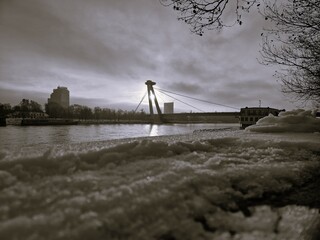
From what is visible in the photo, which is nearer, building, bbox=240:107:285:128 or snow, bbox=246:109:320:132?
snow, bbox=246:109:320:132

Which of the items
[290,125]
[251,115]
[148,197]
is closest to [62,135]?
[290,125]

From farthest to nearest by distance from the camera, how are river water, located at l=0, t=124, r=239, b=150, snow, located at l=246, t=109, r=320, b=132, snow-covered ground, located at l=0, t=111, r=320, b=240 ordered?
river water, located at l=0, t=124, r=239, b=150, snow, located at l=246, t=109, r=320, b=132, snow-covered ground, located at l=0, t=111, r=320, b=240

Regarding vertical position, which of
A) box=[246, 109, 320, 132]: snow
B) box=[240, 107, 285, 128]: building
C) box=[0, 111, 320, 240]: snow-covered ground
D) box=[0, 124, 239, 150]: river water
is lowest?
box=[0, 124, 239, 150]: river water

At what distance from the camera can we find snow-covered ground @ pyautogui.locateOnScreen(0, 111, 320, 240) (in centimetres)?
78

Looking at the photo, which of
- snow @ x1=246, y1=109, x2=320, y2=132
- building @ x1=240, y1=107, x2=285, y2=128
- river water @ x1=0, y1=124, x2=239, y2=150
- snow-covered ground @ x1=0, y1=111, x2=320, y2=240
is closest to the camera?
snow-covered ground @ x1=0, y1=111, x2=320, y2=240

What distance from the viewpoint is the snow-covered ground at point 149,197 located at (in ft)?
2.56

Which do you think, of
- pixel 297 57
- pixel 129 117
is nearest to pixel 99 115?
pixel 129 117

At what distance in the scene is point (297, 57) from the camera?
6496 mm

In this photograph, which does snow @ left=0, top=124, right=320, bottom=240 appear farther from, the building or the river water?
the building

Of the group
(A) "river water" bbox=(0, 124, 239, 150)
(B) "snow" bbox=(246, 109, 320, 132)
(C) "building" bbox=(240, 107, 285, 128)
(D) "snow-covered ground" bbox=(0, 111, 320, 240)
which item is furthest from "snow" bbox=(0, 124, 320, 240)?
(C) "building" bbox=(240, 107, 285, 128)

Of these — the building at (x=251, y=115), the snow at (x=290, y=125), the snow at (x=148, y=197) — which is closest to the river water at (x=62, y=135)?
the snow at (x=148, y=197)

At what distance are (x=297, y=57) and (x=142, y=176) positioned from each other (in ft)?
23.8

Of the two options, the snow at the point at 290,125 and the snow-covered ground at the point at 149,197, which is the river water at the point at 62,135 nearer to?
the snow-covered ground at the point at 149,197

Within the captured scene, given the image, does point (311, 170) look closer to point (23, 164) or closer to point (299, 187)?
point (299, 187)
